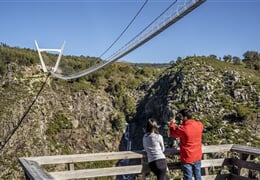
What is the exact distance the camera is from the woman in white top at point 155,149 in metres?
5.27

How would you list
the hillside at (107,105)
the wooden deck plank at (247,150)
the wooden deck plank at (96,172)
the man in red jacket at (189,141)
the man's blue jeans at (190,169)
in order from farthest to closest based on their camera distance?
the hillside at (107,105) → the wooden deck plank at (247,150) → the man's blue jeans at (190,169) → the man in red jacket at (189,141) → the wooden deck plank at (96,172)

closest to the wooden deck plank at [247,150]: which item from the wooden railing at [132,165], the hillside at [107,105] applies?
the wooden railing at [132,165]

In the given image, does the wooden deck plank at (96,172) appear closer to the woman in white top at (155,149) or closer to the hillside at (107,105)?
the woman in white top at (155,149)

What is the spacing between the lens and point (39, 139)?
36.4 metres

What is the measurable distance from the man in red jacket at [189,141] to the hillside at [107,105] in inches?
781

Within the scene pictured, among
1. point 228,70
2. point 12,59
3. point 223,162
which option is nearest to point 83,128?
point 12,59

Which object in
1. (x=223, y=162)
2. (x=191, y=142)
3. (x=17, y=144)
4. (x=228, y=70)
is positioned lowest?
(x=17, y=144)

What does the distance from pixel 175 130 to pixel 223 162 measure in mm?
1307

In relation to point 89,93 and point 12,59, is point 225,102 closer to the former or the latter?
point 89,93

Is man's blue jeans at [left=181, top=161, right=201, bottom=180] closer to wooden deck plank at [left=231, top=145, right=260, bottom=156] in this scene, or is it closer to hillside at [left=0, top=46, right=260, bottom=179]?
wooden deck plank at [left=231, top=145, right=260, bottom=156]

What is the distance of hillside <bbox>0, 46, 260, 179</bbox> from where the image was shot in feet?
101

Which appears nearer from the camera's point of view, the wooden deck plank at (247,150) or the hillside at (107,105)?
the wooden deck plank at (247,150)

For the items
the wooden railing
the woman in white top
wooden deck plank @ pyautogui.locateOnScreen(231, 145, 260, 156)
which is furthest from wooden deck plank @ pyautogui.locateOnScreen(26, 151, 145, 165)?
wooden deck plank @ pyautogui.locateOnScreen(231, 145, 260, 156)

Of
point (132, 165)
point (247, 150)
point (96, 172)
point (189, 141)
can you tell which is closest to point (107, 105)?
point (132, 165)
